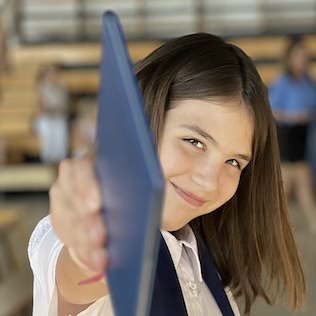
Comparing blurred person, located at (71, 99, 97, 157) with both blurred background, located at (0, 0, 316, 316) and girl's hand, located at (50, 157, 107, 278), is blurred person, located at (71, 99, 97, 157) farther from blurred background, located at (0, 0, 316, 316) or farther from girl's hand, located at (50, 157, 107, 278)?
girl's hand, located at (50, 157, 107, 278)

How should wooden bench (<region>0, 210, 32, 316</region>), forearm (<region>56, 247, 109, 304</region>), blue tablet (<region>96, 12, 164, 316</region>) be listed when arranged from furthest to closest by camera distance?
wooden bench (<region>0, 210, 32, 316</region>), forearm (<region>56, 247, 109, 304</region>), blue tablet (<region>96, 12, 164, 316</region>)

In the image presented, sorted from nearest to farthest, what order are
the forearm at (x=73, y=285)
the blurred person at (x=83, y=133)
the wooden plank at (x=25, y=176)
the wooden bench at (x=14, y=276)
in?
the forearm at (x=73, y=285) → the wooden bench at (x=14, y=276) → the wooden plank at (x=25, y=176) → the blurred person at (x=83, y=133)

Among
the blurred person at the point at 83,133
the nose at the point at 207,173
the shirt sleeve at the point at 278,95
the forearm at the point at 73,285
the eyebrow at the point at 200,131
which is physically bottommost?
the blurred person at the point at 83,133

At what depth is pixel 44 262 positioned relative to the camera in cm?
82

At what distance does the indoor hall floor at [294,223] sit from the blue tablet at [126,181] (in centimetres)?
208

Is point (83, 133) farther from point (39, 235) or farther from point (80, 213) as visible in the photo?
point (80, 213)

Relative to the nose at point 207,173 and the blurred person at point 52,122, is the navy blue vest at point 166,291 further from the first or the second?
the blurred person at point 52,122

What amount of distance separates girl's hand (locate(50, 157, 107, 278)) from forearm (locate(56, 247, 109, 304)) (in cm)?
14

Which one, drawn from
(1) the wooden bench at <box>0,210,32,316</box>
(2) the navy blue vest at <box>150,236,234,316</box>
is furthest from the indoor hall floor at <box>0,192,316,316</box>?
(2) the navy blue vest at <box>150,236,234,316</box>

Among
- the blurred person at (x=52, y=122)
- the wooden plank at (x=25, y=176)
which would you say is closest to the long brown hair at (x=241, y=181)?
the wooden plank at (x=25, y=176)

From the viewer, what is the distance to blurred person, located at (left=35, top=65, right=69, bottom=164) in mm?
7234

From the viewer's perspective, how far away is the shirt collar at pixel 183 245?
0.98m

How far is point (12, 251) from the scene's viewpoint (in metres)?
4.39

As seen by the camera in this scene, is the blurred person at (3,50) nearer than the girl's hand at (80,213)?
No
